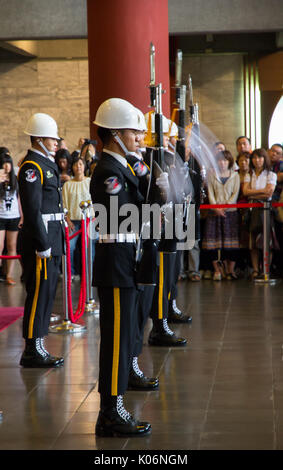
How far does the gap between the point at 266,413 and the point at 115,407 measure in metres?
0.88

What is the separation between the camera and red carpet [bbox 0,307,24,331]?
23.0 ft

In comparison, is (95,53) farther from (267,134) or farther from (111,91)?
Result: (267,134)

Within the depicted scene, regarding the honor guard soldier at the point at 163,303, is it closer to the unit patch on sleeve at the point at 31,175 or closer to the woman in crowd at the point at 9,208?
the unit patch on sleeve at the point at 31,175

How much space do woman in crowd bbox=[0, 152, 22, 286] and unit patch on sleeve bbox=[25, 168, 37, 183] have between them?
4.02 m

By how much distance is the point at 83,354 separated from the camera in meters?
5.75

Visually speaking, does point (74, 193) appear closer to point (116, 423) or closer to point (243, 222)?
point (243, 222)

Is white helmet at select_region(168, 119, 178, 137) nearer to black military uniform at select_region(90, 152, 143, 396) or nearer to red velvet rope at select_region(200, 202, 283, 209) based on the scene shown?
black military uniform at select_region(90, 152, 143, 396)

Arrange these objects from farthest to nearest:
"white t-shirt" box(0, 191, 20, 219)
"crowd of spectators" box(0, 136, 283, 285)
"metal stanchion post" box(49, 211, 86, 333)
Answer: "white t-shirt" box(0, 191, 20, 219) → "crowd of spectators" box(0, 136, 283, 285) → "metal stanchion post" box(49, 211, 86, 333)

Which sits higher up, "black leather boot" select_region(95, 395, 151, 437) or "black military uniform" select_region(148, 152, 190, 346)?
"black military uniform" select_region(148, 152, 190, 346)

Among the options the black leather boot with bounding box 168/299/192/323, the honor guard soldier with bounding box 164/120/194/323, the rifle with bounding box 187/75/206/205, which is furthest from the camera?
the black leather boot with bounding box 168/299/192/323

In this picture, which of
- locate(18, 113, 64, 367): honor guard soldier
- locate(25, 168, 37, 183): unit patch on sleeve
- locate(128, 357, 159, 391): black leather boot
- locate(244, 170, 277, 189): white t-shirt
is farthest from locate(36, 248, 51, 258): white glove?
locate(244, 170, 277, 189): white t-shirt

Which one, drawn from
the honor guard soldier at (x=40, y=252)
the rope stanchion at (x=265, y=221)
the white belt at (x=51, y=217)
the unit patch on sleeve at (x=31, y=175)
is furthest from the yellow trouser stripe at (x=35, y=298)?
the rope stanchion at (x=265, y=221)

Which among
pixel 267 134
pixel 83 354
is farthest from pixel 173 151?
pixel 267 134

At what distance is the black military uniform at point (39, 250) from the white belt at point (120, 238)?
1.48m
